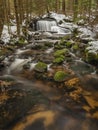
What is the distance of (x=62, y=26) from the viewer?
20.3 meters

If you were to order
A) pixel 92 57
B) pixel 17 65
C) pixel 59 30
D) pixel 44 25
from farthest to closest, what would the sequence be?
pixel 44 25
pixel 59 30
pixel 17 65
pixel 92 57

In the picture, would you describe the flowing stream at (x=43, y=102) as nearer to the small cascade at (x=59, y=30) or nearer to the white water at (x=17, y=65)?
the white water at (x=17, y=65)

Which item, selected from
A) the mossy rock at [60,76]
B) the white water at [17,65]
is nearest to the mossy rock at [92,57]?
the mossy rock at [60,76]

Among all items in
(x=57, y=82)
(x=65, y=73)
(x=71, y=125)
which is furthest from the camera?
(x=65, y=73)

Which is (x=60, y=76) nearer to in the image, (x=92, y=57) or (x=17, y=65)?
(x=92, y=57)

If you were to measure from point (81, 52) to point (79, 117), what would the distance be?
651cm

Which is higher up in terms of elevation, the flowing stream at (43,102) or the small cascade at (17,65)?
the small cascade at (17,65)

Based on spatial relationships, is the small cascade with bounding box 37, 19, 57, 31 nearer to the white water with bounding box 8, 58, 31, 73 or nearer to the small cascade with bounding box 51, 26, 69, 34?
the small cascade with bounding box 51, 26, 69, 34

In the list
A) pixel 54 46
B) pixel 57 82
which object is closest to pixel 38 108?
pixel 57 82

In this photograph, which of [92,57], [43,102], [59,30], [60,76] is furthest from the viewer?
[59,30]

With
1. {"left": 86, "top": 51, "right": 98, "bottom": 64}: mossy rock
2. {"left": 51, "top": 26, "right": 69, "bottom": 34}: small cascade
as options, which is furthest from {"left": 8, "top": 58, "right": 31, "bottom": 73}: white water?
{"left": 51, "top": 26, "right": 69, "bottom": 34}: small cascade

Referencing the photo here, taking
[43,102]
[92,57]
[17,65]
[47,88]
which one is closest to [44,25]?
[17,65]

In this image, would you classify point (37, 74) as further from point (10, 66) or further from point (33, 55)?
point (33, 55)

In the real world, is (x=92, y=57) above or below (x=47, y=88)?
above
